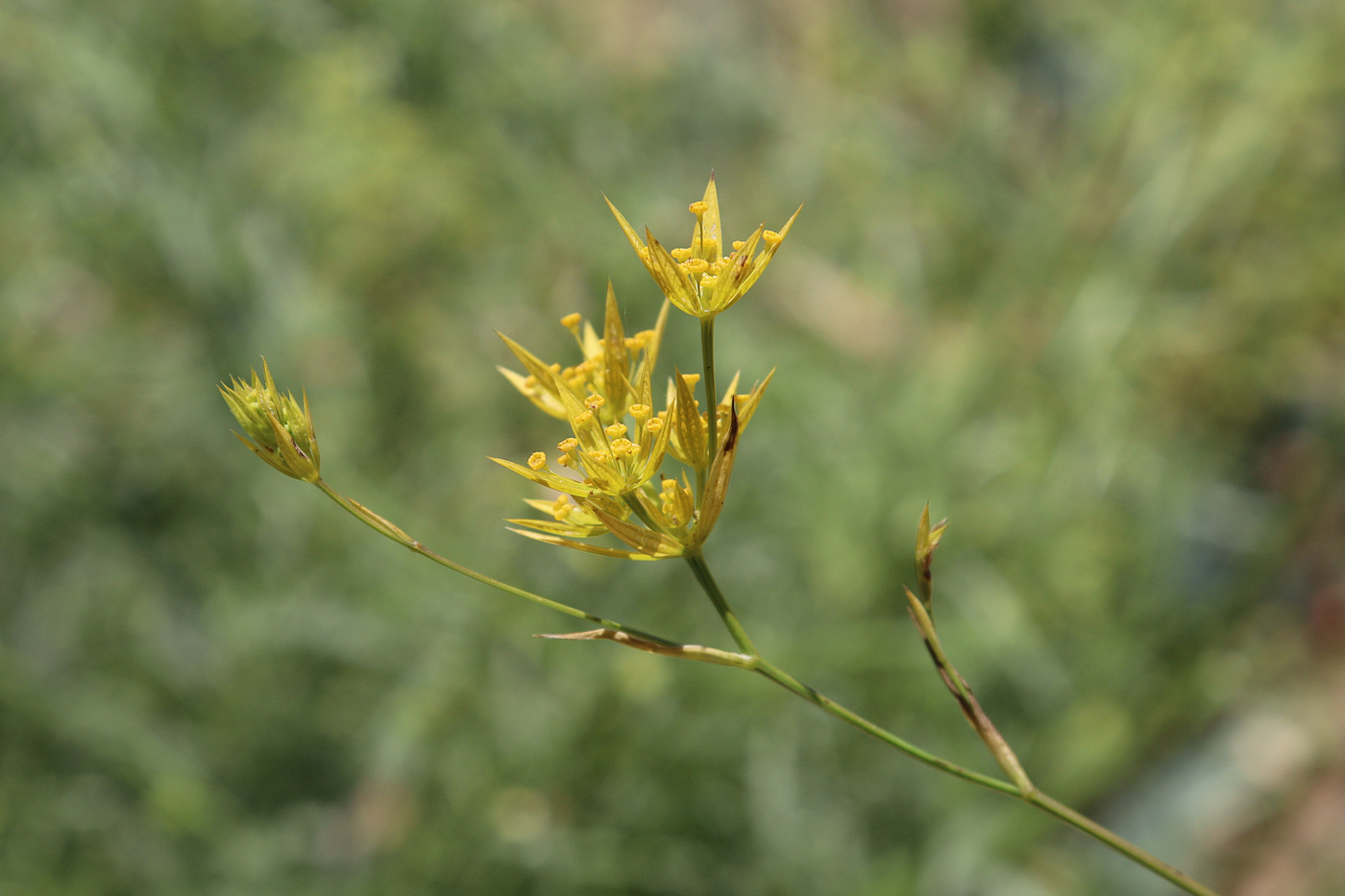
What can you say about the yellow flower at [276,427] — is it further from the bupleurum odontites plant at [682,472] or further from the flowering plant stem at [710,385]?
the flowering plant stem at [710,385]

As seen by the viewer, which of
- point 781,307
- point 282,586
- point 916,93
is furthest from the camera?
point 916,93

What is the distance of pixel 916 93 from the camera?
10.5ft

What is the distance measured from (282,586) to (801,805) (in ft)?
3.80

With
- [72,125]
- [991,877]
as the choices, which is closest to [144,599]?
[72,125]

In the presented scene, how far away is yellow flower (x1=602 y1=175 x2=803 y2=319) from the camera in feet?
1.93

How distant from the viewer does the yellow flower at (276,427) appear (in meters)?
0.55

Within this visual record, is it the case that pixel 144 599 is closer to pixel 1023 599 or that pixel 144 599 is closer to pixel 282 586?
pixel 282 586

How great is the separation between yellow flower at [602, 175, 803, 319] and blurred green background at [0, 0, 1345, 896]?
984mm

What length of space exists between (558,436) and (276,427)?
2071 millimetres

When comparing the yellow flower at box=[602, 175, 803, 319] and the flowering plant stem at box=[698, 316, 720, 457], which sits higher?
the yellow flower at box=[602, 175, 803, 319]

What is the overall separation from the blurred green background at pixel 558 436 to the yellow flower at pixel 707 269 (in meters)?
0.98

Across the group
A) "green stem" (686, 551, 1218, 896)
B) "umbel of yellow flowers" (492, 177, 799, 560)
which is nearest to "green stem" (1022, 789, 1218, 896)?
"green stem" (686, 551, 1218, 896)

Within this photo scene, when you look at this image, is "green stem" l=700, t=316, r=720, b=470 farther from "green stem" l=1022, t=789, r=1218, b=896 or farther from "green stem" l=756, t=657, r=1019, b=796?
"green stem" l=1022, t=789, r=1218, b=896

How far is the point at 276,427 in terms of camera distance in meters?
0.54
